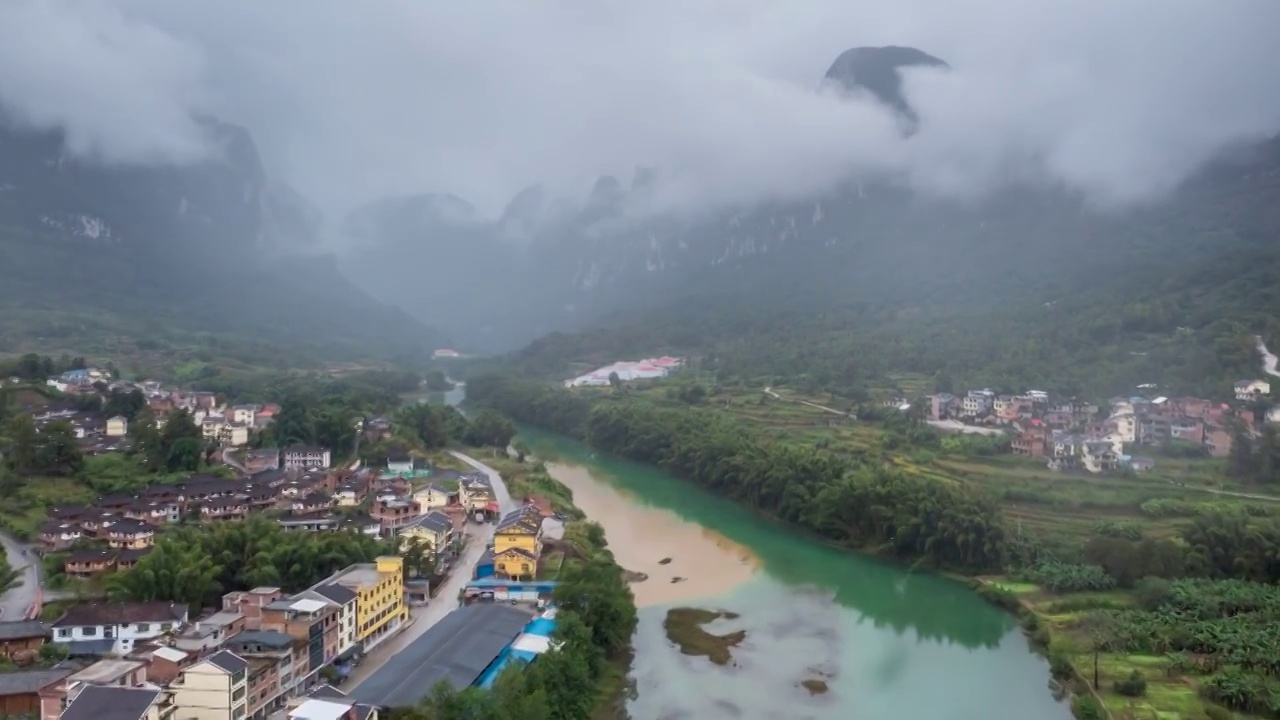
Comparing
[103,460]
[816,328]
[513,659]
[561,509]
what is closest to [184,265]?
[816,328]

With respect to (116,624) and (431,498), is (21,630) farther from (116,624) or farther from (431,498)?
(431,498)

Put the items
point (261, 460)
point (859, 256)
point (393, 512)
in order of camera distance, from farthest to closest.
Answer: point (859, 256) → point (261, 460) → point (393, 512)

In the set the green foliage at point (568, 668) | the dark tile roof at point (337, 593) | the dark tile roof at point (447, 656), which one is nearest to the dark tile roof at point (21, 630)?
the dark tile roof at point (337, 593)

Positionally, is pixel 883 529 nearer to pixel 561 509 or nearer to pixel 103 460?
pixel 561 509

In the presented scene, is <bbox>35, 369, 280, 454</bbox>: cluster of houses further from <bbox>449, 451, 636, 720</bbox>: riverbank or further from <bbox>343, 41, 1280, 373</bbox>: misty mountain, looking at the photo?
<bbox>343, 41, 1280, 373</bbox>: misty mountain

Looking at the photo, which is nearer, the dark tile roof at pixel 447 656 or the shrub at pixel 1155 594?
the dark tile roof at pixel 447 656

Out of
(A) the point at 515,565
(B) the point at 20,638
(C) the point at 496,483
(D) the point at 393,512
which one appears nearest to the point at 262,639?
(B) the point at 20,638

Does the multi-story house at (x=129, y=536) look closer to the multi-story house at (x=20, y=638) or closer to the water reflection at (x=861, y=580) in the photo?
the multi-story house at (x=20, y=638)
